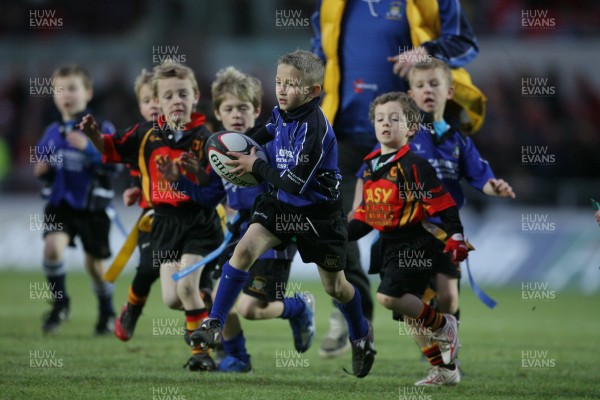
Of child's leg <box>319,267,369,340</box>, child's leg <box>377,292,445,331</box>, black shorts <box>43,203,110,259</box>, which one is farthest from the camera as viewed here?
black shorts <box>43,203,110,259</box>

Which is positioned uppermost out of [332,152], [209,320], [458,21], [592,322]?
[458,21]

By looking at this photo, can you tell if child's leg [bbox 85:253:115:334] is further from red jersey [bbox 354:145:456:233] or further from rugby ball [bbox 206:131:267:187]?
red jersey [bbox 354:145:456:233]

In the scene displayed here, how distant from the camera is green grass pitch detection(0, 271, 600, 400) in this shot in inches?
234

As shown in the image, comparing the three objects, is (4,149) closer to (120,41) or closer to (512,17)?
(120,41)

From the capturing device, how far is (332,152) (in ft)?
20.1

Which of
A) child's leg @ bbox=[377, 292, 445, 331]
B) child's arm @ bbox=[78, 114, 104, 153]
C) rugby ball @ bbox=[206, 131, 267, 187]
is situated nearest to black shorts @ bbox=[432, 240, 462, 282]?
child's leg @ bbox=[377, 292, 445, 331]

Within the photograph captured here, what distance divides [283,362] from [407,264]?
1540 mm

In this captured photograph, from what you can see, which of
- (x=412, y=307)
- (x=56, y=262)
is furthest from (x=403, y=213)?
(x=56, y=262)

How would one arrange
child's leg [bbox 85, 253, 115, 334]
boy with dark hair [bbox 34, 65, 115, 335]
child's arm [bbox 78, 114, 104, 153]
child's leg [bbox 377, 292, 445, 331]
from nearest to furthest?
child's leg [bbox 377, 292, 445, 331]
child's arm [bbox 78, 114, 104, 153]
child's leg [bbox 85, 253, 115, 334]
boy with dark hair [bbox 34, 65, 115, 335]

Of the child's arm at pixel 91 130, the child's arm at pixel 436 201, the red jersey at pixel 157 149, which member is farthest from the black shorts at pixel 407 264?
the child's arm at pixel 91 130

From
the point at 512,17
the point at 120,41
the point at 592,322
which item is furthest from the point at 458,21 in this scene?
the point at 120,41

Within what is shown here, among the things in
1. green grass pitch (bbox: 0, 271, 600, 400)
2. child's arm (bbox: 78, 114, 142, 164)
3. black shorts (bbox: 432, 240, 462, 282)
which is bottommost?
green grass pitch (bbox: 0, 271, 600, 400)

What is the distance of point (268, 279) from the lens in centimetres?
728

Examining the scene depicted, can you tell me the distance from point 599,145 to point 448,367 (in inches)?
466
